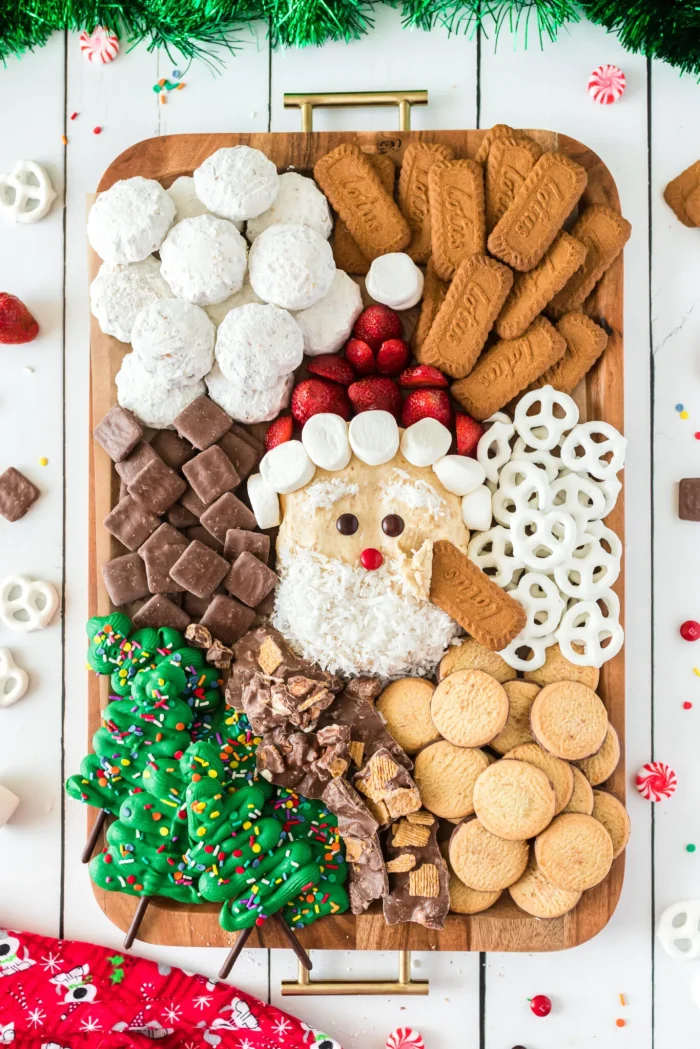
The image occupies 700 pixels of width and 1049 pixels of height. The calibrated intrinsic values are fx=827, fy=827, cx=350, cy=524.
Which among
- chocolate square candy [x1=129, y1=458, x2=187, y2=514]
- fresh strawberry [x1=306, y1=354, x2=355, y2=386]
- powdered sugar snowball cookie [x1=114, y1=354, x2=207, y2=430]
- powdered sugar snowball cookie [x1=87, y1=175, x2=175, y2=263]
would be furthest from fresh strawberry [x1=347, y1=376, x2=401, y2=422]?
powdered sugar snowball cookie [x1=87, y1=175, x2=175, y2=263]

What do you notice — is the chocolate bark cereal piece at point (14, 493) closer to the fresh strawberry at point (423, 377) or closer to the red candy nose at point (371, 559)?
the red candy nose at point (371, 559)

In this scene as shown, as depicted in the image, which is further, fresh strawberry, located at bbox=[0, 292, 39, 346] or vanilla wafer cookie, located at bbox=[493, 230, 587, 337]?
fresh strawberry, located at bbox=[0, 292, 39, 346]

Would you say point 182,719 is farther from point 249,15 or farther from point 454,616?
point 249,15

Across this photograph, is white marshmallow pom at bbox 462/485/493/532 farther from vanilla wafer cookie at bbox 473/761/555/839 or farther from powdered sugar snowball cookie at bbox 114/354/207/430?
powdered sugar snowball cookie at bbox 114/354/207/430

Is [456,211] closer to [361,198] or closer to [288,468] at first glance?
[361,198]

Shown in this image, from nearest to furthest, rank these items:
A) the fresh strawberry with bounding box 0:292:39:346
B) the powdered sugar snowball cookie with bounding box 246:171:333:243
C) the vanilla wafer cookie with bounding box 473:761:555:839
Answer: the vanilla wafer cookie with bounding box 473:761:555:839 < the powdered sugar snowball cookie with bounding box 246:171:333:243 < the fresh strawberry with bounding box 0:292:39:346

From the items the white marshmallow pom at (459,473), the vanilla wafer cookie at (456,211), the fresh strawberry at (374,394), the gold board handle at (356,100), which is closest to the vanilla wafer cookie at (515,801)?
the white marshmallow pom at (459,473)
